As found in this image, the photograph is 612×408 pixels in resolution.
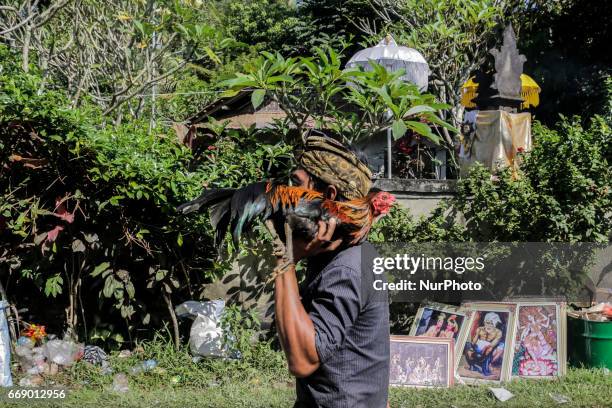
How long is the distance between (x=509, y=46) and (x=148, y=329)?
492 cm

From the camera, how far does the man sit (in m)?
1.76

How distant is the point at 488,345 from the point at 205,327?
2408 mm

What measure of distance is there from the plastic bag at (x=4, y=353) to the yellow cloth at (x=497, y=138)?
14.5 feet

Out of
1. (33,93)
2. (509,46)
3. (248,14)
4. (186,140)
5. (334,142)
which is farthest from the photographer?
(248,14)

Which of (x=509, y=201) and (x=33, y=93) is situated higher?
(x=33, y=93)

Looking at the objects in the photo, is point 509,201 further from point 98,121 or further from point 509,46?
point 98,121

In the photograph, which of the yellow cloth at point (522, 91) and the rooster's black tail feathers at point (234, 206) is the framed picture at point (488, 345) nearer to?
the rooster's black tail feathers at point (234, 206)

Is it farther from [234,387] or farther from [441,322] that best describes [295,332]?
[441,322]

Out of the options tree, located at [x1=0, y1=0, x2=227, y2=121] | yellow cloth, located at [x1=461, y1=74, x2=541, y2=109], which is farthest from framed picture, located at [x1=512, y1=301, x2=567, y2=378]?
yellow cloth, located at [x1=461, y1=74, x2=541, y2=109]

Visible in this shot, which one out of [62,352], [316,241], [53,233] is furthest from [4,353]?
[316,241]

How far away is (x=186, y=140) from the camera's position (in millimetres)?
5520

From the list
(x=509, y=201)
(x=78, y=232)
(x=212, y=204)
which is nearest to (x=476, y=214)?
(x=509, y=201)

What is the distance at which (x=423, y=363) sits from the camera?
524 cm

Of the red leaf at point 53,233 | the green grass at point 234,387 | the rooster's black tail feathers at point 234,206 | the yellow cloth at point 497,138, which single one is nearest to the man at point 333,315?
the rooster's black tail feathers at point 234,206
